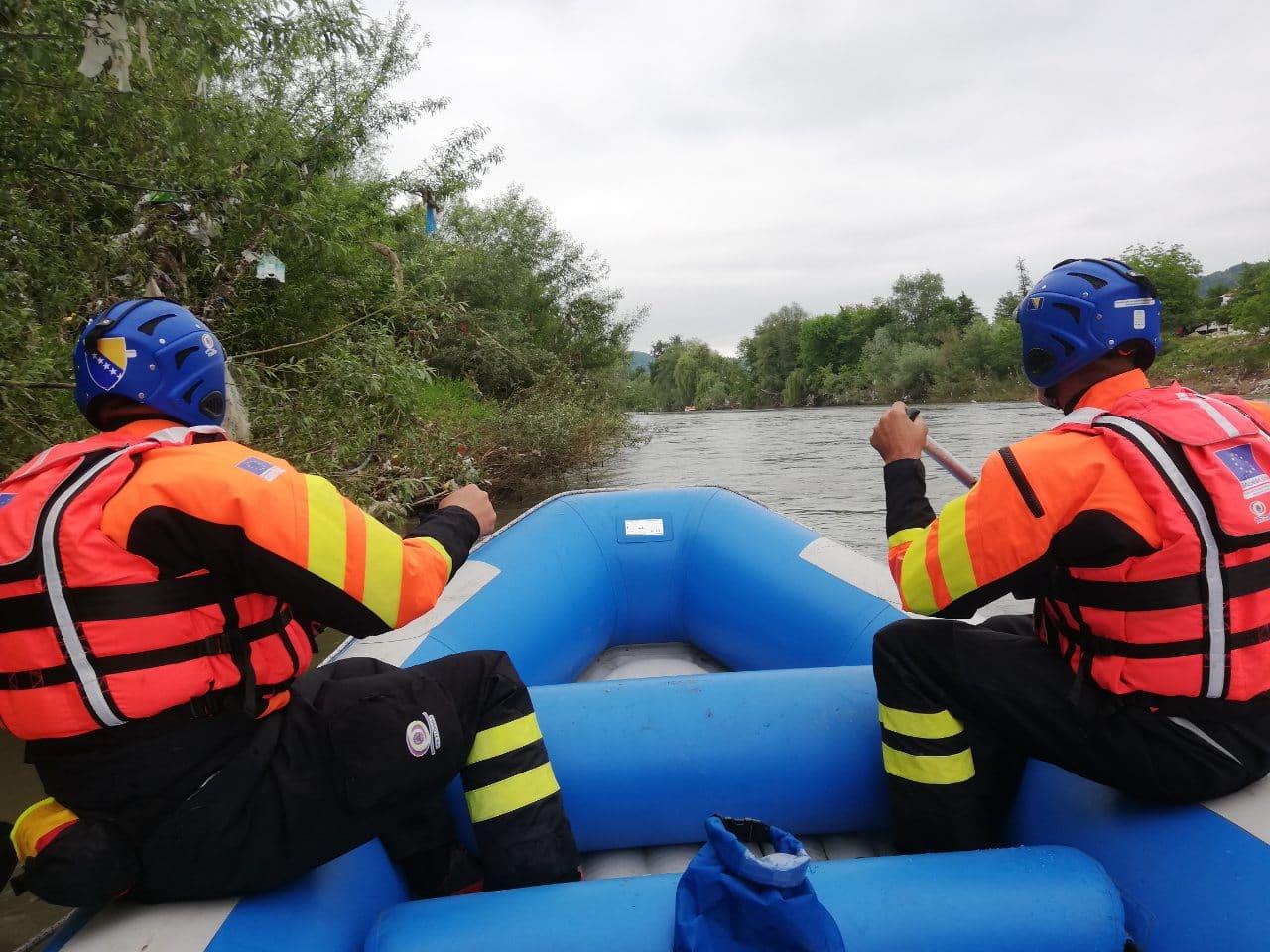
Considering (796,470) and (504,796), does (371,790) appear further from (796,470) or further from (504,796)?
(796,470)

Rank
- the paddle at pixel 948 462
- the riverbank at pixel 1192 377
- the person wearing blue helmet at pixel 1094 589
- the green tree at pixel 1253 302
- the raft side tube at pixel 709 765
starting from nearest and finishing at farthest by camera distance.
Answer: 1. the person wearing blue helmet at pixel 1094 589
2. the raft side tube at pixel 709 765
3. the paddle at pixel 948 462
4. the riverbank at pixel 1192 377
5. the green tree at pixel 1253 302

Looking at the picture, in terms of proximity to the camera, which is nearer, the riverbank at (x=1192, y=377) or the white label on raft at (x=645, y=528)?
the white label on raft at (x=645, y=528)

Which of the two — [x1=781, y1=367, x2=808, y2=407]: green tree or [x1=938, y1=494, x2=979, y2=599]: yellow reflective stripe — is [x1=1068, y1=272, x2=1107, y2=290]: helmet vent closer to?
[x1=938, y1=494, x2=979, y2=599]: yellow reflective stripe

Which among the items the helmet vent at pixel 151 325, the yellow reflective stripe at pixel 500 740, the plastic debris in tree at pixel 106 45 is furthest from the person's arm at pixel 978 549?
the plastic debris in tree at pixel 106 45

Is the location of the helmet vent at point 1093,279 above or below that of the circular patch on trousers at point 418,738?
above

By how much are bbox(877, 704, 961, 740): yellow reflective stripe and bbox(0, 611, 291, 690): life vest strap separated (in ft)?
3.96

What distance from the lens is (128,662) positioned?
111cm

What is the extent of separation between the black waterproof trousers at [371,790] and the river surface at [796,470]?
5.21 feet

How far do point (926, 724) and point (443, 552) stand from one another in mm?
970

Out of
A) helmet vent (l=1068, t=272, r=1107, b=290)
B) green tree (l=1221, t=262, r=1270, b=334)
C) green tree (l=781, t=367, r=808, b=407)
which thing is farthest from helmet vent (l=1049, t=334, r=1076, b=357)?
green tree (l=781, t=367, r=808, b=407)

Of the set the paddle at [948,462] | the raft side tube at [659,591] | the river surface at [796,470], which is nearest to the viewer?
the paddle at [948,462]

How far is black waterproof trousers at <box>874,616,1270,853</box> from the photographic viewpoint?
1254mm

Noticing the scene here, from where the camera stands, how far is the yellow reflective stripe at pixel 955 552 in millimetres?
1341

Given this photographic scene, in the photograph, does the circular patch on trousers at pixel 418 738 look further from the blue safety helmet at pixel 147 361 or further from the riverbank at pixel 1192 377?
the riverbank at pixel 1192 377
